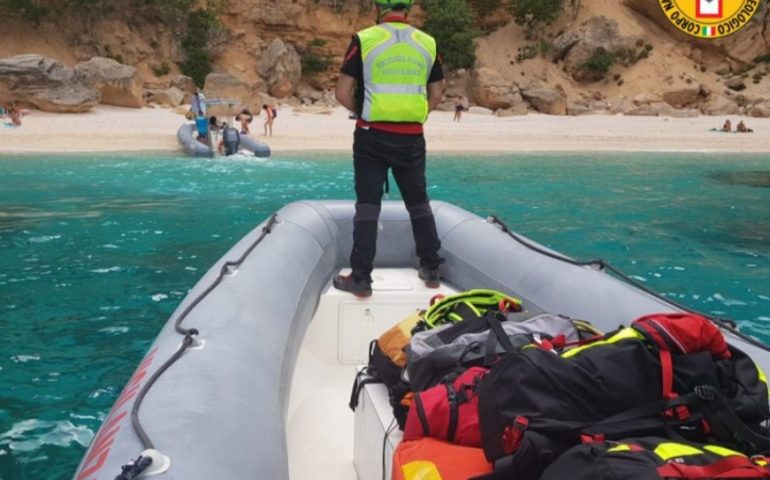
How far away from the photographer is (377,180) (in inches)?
Answer: 118

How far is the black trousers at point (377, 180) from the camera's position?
2.92 metres

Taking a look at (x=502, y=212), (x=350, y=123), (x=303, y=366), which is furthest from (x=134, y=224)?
(x=350, y=123)

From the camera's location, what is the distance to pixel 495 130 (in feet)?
65.3

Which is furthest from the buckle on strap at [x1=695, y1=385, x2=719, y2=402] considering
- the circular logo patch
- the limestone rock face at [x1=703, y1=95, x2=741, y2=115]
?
the limestone rock face at [x1=703, y1=95, x2=741, y2=115]

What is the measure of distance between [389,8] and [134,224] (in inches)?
200

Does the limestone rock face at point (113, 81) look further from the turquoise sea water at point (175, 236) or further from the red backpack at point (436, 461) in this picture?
the red backpack at point (436, 461)

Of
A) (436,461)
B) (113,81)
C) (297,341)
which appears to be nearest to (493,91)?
(113,81)

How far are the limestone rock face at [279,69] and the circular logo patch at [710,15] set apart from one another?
1460 centimetres

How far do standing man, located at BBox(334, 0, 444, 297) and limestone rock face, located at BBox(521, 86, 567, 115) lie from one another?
24104mm

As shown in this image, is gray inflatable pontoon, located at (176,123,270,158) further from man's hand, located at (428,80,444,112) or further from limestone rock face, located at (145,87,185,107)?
man's hand, located at (428,80,444,112)

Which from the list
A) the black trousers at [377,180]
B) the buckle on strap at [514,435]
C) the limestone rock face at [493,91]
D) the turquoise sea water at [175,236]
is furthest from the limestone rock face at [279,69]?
the buckle on strap at [514,435]

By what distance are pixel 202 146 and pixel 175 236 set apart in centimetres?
699

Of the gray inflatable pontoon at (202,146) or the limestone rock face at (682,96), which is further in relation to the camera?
the limestone rock face at (682,96)

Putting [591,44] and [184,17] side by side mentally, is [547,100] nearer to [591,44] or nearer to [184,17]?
[591,44]
